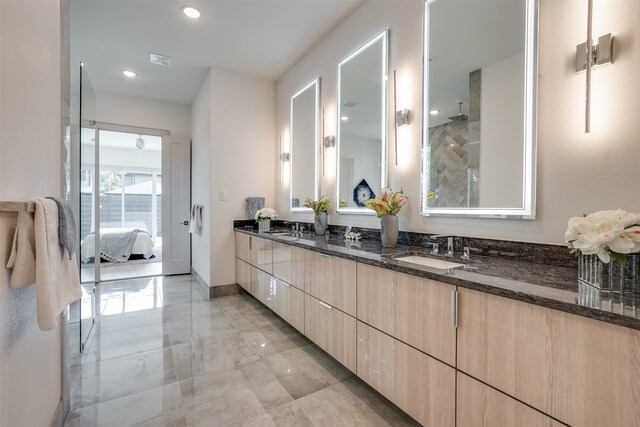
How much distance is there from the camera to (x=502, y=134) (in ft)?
5.44

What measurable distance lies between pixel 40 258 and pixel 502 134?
221 centimetres

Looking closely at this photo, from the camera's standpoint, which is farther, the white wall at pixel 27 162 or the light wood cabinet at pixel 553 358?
the white wall at pixel 27 162

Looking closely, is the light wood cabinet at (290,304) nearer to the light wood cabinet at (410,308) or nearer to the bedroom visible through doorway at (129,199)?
the light wood cabinet at (410,308)

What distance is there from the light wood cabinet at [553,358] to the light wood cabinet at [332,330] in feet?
2.56

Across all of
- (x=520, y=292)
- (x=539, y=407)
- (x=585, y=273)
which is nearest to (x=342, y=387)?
(x=539, y=407)

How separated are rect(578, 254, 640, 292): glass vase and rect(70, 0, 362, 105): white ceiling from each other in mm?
2706

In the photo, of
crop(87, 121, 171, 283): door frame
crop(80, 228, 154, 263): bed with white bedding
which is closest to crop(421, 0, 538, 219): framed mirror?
crop(87, 121, 171, 283): door frame

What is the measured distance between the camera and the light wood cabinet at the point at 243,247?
354cm

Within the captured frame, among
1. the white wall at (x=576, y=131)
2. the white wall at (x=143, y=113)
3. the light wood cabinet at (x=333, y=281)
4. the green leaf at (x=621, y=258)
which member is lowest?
the light wood cabinet at (x=333, y=281)

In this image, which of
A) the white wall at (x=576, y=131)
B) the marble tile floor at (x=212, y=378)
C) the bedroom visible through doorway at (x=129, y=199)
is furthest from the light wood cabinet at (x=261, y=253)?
the bedroom visible through doorway at (x=129, y=199)

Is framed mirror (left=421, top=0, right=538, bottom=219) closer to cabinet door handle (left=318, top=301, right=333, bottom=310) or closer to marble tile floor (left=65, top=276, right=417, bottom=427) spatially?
cabinet door handle (left=318, top=301, right=333, bottom=310)

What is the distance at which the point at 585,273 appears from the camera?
1071 mm

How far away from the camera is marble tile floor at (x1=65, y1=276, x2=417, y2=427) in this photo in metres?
1.64

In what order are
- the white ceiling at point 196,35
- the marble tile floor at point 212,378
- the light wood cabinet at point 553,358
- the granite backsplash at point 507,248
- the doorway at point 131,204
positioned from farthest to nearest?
the doorway at point 131,204
the white ceiling at point 196,35
the marble tile floor at point 212,378
the granite backsplash at point 507,248
the light wood cabinet at point 553,358
